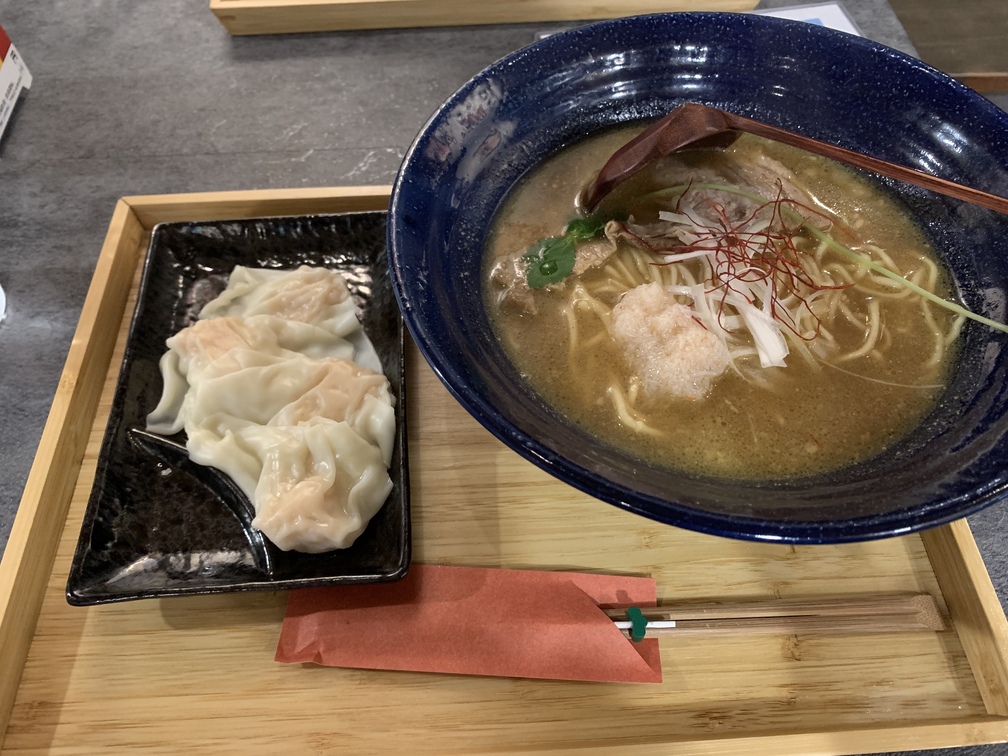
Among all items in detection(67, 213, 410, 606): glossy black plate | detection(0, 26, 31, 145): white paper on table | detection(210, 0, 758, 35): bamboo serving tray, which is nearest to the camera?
detection(67, 213, 410, 606): glossy black plate

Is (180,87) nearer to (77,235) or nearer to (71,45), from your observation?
(71,45)

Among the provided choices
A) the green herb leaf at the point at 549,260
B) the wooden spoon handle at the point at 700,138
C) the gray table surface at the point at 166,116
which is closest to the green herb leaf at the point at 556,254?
the green herb leaf at the point at 549,260

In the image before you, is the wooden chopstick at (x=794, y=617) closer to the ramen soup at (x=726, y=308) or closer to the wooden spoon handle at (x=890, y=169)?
the ramen soup at (x=726, y=308)

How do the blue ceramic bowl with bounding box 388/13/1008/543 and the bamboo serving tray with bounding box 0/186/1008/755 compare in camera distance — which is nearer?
the blue ceramic bowl with bounding box 388/13/1008/543

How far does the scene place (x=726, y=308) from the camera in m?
1.78

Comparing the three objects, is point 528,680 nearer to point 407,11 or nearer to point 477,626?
point 477,626

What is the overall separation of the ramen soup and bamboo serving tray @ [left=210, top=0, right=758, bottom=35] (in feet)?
4.41

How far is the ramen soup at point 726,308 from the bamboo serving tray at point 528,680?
283 mm

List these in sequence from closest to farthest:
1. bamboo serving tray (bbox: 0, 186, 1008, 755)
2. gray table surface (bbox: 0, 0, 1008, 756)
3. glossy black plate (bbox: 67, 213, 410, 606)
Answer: bamboo serving tray (bbox: 0, 186, 1008, 755) → glossy black plate (bbox: 67, 213, 410, 606) → gray table surface (bbox: 0, 0, 1008, 756)

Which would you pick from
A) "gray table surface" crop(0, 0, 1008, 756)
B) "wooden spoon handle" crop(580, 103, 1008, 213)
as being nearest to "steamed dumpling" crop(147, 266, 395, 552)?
"gray table surface" crop(0, 0, 1008, 756)

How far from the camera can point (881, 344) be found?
170cm

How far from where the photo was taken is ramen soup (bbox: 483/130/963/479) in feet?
5.08

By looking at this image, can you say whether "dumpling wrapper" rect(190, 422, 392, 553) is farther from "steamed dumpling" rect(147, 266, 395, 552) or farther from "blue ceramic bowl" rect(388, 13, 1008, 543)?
"blue ceramic bowl" rect(388, 13, 1008, 543)

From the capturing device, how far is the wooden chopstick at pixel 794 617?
4.85 feet
